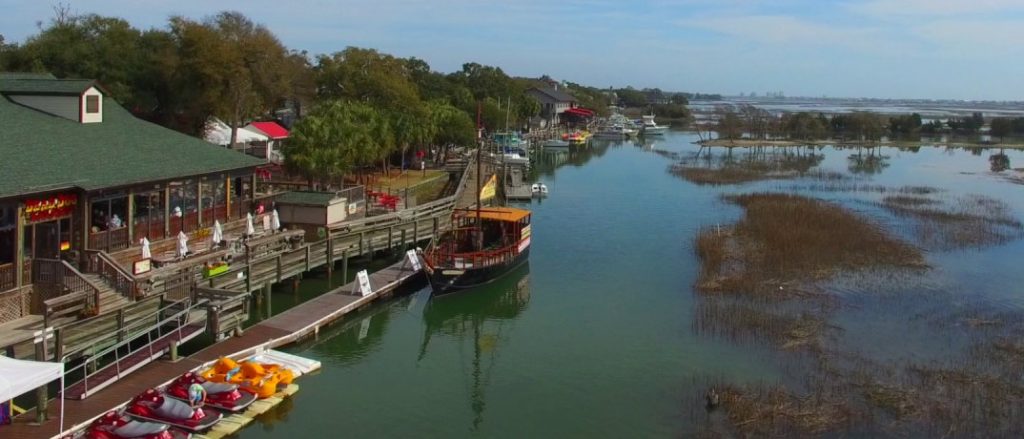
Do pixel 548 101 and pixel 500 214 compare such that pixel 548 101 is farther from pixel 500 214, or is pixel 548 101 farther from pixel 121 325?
pixel 121 325

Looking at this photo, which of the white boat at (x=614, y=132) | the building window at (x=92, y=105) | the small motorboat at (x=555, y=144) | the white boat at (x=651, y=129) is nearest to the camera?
the building window at (x=92, y=105)

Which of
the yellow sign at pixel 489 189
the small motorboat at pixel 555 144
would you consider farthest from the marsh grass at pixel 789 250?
the small motorboat at pixel 555 144

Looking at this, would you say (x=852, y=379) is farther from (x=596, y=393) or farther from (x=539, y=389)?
(x=539, y=389)

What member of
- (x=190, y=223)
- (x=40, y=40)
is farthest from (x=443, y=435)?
(x=40, y=40)

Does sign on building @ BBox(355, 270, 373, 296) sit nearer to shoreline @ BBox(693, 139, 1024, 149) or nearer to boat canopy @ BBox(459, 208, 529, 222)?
boat canopy @ BBox(459, 208, 529, 222)

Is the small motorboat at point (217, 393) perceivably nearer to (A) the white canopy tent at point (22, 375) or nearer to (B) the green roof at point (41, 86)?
(A) the white canopy tent at point (22, 375)

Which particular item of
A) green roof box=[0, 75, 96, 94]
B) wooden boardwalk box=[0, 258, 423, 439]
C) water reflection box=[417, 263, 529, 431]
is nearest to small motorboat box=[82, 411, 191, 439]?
wooden boardwalk box=[0, 258, 423, 439]
